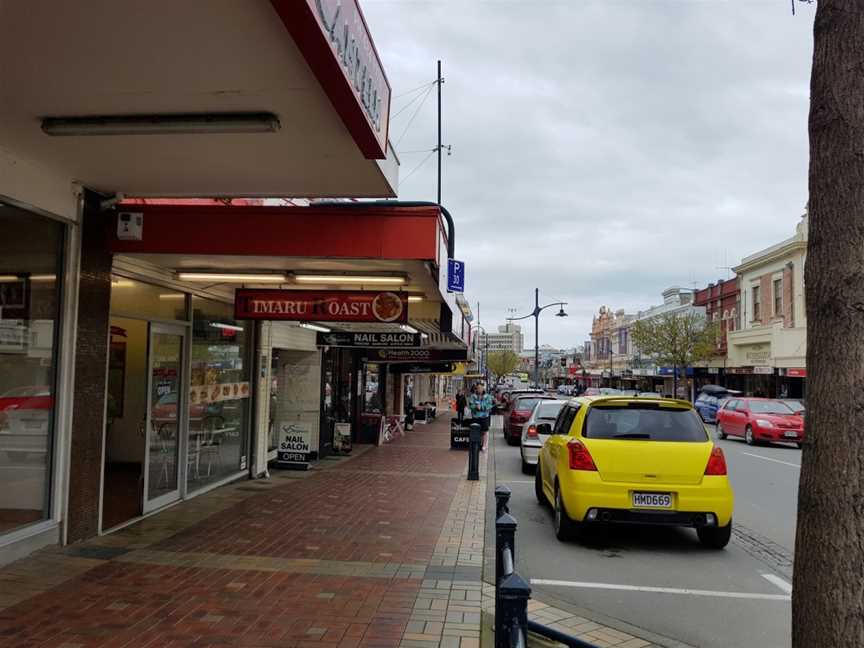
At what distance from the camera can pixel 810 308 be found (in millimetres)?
2553

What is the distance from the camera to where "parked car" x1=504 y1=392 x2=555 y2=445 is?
62.4ft

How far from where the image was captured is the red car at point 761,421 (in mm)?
19203

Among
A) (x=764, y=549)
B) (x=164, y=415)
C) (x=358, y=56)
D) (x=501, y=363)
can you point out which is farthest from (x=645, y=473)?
(x=501, y=363)

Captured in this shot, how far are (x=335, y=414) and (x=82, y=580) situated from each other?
1042 centimetres

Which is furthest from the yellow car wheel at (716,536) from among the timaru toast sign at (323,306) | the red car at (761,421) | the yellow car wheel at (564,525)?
the red car at (761,421)

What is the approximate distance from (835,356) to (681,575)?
A: 466 centimetres

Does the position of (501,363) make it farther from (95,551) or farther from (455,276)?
(95,551)

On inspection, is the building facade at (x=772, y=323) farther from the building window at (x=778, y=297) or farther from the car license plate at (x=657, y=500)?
the car license plate at (x=657, y=500)

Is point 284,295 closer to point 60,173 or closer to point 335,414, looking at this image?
point 60,173

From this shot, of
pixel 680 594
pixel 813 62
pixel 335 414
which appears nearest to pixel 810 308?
pixel 813 62

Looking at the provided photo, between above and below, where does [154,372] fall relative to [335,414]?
above

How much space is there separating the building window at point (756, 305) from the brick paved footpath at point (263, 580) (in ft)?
116

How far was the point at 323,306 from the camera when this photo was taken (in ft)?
25.8

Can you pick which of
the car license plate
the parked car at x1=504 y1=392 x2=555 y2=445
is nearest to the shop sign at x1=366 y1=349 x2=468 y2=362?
the parked car at x1=504 y1=392 x2=555 y2=445
